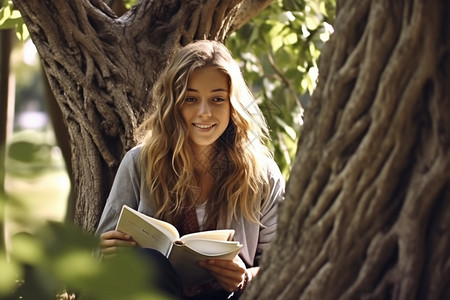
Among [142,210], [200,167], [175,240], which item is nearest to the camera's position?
[175,240]

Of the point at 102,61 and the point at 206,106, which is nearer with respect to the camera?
the point at 206,106

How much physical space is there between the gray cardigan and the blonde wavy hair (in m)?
0.03

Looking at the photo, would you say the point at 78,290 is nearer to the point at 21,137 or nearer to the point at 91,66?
the point at 21,137

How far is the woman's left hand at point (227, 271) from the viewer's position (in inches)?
105

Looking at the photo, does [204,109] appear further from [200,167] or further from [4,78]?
[4,78]

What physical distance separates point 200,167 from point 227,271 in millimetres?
515

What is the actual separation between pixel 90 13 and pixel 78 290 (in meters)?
2.74

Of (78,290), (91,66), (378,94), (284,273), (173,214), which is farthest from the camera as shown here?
(91,66)

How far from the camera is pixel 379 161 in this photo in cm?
154

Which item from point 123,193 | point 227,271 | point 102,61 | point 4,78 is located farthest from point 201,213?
point 4,78

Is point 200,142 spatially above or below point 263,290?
above

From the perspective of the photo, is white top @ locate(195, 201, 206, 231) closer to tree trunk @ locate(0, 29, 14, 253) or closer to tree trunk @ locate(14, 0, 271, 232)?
tree trunk @ locate(14, 0, 271, 232)

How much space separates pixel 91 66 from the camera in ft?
10.9

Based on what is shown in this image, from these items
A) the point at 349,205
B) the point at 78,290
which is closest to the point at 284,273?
the point at 349,205
